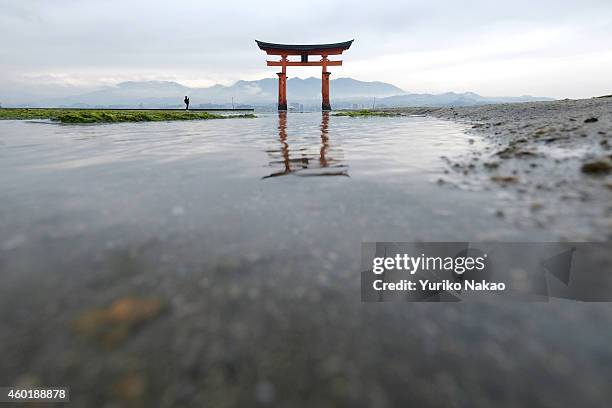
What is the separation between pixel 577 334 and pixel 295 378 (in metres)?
1.21

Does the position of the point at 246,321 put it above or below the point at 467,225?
below

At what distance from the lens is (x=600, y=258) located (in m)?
1.82

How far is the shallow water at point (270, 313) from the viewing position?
1.10 metres

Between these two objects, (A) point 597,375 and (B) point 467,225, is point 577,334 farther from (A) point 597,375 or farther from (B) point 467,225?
(B) point 467,225

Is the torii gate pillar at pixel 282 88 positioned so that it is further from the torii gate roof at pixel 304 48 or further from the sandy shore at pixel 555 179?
the sandy shore at pixel 555 179

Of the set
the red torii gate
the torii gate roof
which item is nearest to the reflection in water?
the red torii gate

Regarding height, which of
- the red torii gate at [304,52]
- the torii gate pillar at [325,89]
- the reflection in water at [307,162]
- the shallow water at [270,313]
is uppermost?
the red torii gate at [304,52]

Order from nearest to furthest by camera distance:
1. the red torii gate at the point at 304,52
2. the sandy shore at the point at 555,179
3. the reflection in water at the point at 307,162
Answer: the sandy shore at the point at 555,179 < the reflection in water at the point at 307,162 < the red torii gate at the point at 304,52

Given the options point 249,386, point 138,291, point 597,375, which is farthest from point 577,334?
point 138,291

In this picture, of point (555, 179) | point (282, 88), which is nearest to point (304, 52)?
point (282, 88)

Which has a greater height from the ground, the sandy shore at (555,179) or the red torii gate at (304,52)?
the red torii gate at (304,52)

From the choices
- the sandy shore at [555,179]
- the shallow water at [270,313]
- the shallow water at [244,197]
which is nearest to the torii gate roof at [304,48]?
the sandy shore at [555,179]

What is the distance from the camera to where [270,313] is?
1.47 metres

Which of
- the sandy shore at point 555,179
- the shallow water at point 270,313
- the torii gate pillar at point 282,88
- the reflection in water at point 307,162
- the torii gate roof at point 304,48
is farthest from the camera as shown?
the torii gate pillar at point 282,88
